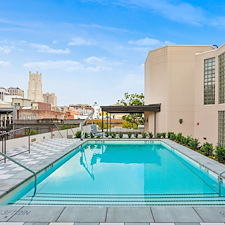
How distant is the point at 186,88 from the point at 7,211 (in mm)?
13768

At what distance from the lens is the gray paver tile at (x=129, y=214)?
3.03 m

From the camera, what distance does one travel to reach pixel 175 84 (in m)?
14.7

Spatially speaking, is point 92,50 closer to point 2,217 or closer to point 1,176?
point 1,176

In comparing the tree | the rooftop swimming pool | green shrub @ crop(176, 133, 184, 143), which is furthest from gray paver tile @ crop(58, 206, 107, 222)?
the tree


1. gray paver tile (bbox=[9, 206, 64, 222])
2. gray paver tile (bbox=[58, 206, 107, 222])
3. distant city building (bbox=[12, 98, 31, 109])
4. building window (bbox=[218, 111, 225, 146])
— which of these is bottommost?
gray paver tile (bbox=[9, 206, 64, 222])

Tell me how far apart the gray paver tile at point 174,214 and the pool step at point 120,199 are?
0.63 meters

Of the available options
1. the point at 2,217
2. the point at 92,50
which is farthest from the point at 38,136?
the point at 92,50

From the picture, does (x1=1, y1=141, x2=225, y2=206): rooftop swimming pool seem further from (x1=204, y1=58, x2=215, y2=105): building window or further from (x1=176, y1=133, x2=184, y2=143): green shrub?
(x1=204, y1=58, x2=215, y2=105): building window

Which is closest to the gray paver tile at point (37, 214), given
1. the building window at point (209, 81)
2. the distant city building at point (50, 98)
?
the building window at point (209, 81)

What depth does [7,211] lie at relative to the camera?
329 centimetres

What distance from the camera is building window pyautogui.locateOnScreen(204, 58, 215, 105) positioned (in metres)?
12.5

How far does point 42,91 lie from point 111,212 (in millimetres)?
148767

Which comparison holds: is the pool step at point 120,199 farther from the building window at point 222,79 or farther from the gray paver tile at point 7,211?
the building window at point 222,79

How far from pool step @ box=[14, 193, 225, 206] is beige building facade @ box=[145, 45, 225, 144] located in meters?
8.68
